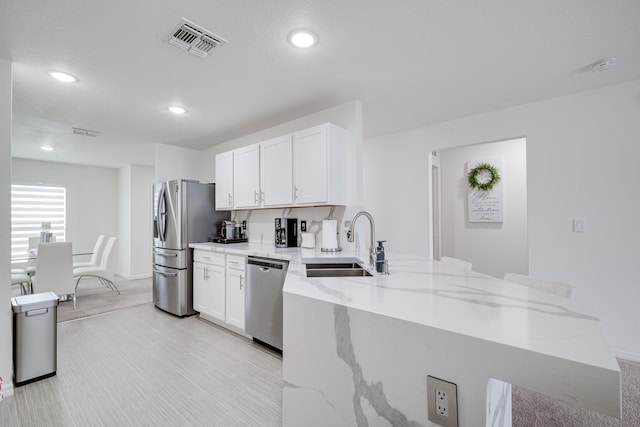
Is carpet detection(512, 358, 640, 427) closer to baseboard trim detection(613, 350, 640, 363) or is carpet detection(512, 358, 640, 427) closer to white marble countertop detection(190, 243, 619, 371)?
baseboard trim detection(613, 350, 640, 363)

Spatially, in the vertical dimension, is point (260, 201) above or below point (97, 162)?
below

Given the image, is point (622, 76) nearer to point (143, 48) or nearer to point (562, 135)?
Result: point (562, 135)

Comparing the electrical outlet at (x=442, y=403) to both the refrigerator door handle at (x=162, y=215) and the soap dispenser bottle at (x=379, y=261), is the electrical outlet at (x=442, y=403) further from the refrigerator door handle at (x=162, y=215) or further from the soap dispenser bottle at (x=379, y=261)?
the refrigerator door handle at (x=162, y=215)

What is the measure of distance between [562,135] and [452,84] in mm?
1306

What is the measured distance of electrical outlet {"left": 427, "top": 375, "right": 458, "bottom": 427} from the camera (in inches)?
33.9

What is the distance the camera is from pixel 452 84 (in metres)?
2.52

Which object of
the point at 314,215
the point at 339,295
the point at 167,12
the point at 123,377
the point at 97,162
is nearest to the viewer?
the point at 339,295

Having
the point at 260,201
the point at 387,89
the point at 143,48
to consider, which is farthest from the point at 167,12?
the point at 260,201

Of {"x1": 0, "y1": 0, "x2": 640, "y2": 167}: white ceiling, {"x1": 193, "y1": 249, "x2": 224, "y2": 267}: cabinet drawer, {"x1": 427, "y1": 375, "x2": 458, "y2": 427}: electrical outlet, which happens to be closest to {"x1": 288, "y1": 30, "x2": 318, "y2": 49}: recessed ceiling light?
{"x1": 0, "y1": 0, "x2": 640, "y2": 167}: white ceiling

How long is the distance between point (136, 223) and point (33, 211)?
183 centimetres

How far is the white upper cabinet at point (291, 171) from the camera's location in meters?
2.74

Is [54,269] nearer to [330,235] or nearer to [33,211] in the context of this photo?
[33,211]

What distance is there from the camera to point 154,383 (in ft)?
7.14

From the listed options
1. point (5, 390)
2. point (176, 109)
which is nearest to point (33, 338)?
point (5, 390)
